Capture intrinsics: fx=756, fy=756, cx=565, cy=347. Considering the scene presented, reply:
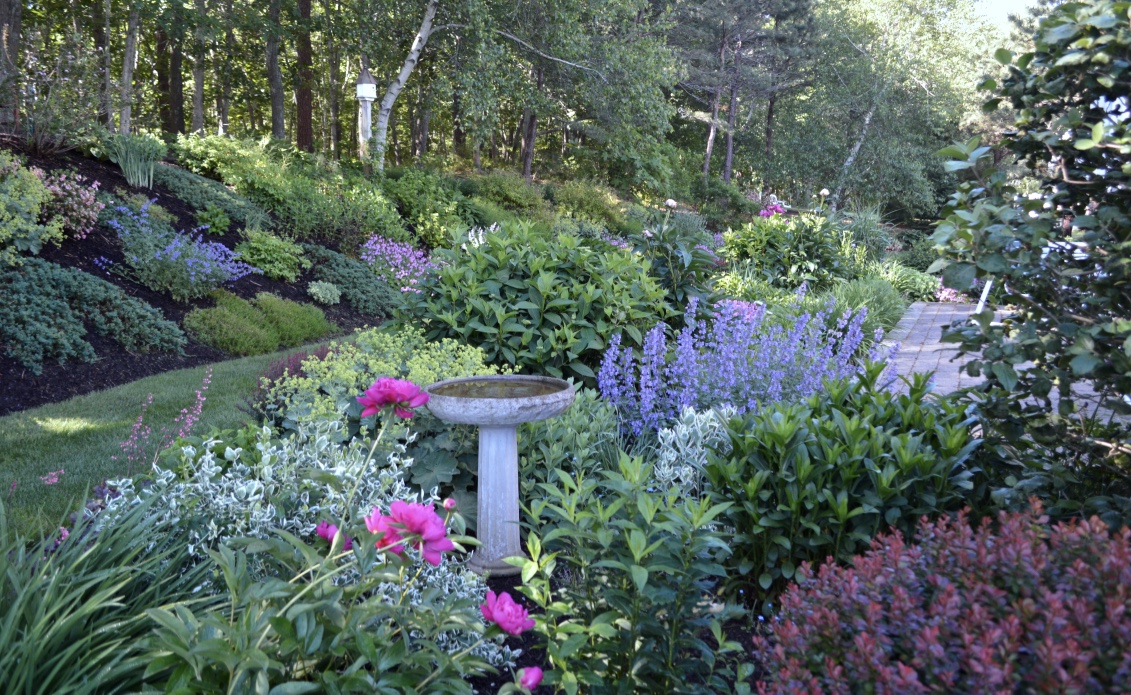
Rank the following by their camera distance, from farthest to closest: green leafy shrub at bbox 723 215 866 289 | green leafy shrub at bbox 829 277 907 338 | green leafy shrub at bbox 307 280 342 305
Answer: green leafy shrub at bbox 723 215 866 289, green leafy shrub at bbox 307 280 342 305, green leafy shrub at bbox 829 277 907 338

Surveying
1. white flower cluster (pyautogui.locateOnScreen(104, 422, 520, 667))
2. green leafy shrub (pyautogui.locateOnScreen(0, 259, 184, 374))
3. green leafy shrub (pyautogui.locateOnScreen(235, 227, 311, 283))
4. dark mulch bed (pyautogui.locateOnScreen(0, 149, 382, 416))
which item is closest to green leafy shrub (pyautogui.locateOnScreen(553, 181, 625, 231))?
green leafy shrub (pyautogui.locateOnScreen(235, 227, 311, 283))

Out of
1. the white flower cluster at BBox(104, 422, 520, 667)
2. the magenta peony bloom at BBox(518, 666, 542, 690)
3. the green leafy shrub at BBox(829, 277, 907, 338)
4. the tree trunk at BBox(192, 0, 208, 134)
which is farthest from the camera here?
the tree trunk at BBox(192, 0, 208, 134)

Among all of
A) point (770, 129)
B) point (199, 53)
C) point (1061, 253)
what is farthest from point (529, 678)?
point (770, 129)

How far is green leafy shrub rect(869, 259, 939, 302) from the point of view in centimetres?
1186

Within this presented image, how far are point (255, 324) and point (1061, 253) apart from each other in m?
7.23

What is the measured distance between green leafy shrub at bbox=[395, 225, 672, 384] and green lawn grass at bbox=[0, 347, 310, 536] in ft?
4.56

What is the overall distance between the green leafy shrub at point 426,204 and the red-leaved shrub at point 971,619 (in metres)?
11.3

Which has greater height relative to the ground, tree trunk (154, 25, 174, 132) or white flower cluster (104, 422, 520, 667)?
tree trunk (154, 25, 174, 132)

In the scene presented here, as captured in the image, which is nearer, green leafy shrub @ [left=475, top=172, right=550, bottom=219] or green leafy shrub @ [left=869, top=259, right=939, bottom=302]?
green leafy shrub @ [left=869, top=259, right=939, bottom=302]

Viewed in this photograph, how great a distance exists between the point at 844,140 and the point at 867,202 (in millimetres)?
2706

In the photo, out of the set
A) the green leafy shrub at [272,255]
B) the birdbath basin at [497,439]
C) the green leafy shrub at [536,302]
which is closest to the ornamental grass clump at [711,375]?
Answer: the green leafy shrub at [536,302]

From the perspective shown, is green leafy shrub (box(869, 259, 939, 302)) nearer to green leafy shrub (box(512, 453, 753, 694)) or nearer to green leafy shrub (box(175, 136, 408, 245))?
green leafy shrub (box(175, 136, 408, 245))

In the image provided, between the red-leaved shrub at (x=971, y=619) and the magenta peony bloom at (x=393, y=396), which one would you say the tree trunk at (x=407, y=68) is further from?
the red-leaved shrub at (x=971, y=619)

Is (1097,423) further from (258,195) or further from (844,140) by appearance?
(844,140)
